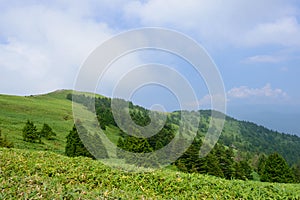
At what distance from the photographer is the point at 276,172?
32.3 meters

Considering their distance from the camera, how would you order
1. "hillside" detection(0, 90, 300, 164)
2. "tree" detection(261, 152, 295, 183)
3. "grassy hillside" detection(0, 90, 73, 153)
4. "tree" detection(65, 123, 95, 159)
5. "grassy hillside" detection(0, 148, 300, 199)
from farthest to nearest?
"hillside" detection(0, 90, 300, 164)
"grassy hillside" detection(0, 90, 73, 153)
"tree" detection(261, 152, 295, 183)
"tree" detection(65, 123, 95, 159)
"grassy hillside" detection(0, 148, 300, 199)

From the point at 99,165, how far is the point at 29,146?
25.6 metres

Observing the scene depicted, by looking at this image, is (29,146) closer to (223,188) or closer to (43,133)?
(43,133)

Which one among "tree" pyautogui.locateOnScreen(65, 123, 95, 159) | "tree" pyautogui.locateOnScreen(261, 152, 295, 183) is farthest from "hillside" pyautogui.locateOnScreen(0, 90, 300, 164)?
"tree" pyautogui.locateOnScreen(261, 152, 295, 183)

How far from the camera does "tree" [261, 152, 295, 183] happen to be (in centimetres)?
3183

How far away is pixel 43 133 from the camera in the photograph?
4012 cm

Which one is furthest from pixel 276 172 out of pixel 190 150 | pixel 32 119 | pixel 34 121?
pixel 32 119

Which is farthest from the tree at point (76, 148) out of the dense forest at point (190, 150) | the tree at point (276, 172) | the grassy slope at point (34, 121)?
the tree at point (276, 172)

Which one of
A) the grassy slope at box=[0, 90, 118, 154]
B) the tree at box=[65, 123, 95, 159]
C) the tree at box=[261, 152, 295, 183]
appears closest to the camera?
the tree at box=[65, 123, 95, 159]

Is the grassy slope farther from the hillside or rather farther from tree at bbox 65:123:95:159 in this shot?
tree at bbox 65:123:95:159

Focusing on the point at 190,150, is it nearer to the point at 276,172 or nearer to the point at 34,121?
the point at 276,172

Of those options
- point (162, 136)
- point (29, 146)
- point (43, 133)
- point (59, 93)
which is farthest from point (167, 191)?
point (59, 93)

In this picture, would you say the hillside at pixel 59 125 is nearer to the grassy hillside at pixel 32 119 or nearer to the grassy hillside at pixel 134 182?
the grassy hillside at pixel 32 119

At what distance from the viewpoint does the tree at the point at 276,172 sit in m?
31.8
